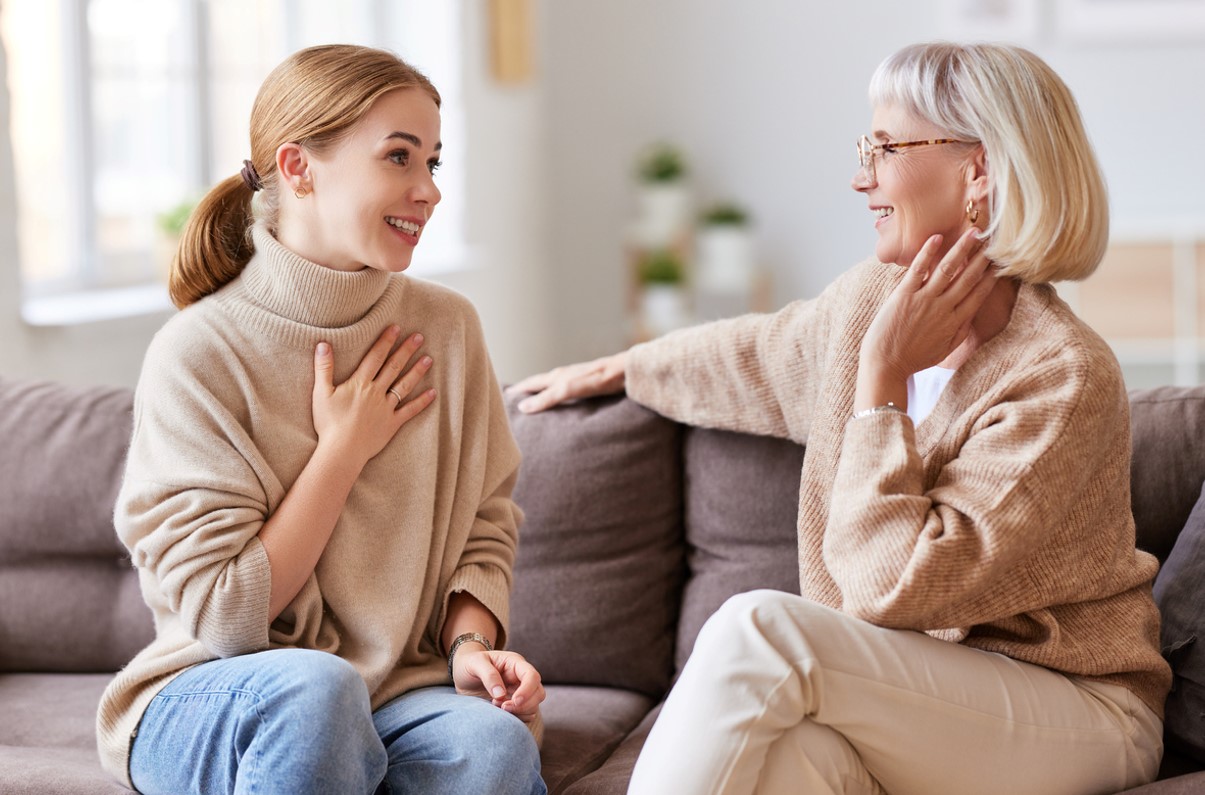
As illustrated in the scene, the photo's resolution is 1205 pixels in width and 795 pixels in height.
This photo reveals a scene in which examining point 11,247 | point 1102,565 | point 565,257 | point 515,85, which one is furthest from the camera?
→ point 565,257

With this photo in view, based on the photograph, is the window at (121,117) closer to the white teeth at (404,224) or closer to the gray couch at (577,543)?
the gray couch at (577,543)

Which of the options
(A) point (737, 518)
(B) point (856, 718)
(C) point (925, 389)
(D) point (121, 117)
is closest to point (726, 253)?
(D) point (121, 117)

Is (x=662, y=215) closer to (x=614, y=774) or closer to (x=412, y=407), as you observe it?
(x=412, y=407)

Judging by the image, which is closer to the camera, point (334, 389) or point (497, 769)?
point (497, 769)

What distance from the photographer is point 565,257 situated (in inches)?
248

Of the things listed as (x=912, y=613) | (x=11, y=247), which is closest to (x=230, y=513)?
(x=912, y=613)

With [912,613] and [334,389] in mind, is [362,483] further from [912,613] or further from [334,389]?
[912,613]

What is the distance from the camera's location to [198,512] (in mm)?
1571

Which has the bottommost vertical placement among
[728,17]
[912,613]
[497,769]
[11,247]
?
[497,769]

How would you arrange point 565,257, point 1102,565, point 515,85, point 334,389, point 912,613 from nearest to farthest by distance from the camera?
point 912,613 → point 1102,565 → point 334,389 → point 515,85 → point 565,257

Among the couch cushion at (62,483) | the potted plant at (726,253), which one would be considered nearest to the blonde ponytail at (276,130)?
the couch cushion at (62,483)

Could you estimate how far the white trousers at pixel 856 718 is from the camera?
4.60ft

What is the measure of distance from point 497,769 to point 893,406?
0.62 meters

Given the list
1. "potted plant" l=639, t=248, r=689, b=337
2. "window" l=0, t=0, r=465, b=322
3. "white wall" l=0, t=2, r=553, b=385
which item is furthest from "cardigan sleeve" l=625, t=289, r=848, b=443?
"potted plant" l=639, t=248, r=689, b=337
